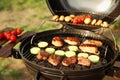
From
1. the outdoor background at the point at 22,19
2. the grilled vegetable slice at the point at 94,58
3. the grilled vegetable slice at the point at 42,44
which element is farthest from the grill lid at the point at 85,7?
the outdoor background at the point at 22,19

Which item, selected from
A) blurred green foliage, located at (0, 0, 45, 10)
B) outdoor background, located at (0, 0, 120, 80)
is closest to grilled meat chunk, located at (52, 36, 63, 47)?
outdoor background, located at (0, 0, 120, 80)

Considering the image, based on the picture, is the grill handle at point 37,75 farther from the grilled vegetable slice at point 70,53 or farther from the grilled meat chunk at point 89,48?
the grilled meat chunk at point 89,48

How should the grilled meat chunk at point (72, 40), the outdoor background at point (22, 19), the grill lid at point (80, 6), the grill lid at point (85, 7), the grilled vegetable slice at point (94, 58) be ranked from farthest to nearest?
the outdoor background at point (22, 19)
the grill lid at point (80, 6)
the grill lid at point (85, 7)
the grilled meat chunk at point (72, 40)
the grilled vegetable slice at point (94, 58)

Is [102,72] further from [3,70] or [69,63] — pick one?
[3,70]

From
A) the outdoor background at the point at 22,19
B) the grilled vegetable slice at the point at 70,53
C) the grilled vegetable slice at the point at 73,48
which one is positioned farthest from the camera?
the outdoor background at the point at 22,19

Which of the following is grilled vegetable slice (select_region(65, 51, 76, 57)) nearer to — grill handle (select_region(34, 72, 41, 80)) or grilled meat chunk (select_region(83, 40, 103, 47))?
grilled meat chunk (select_region(83, 40, 103, 47))

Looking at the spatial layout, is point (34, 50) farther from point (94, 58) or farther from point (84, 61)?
point (94, 58)

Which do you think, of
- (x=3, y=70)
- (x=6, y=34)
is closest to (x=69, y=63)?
(x=6, y=34)
